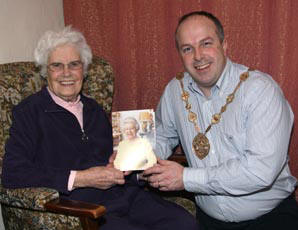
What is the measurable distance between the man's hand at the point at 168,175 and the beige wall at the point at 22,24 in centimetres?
113

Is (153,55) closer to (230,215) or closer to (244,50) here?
(244,50)

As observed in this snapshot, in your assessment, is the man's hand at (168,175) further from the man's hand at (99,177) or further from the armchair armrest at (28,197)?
the armchair armrest at (28,197)

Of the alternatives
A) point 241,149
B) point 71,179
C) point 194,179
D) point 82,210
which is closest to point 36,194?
point 71,179

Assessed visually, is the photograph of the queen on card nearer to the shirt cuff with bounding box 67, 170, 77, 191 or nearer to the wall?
the shirt cuff with bounding box 67, 170, 77, 191

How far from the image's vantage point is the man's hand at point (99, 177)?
1.75 metres

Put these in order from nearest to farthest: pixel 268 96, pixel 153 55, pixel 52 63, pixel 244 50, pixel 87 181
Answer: pixel 268 96
pixel 87 181
pixel 52 63
pixel 244 50
pixel 153 55

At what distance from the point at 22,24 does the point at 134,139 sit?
1.09 m

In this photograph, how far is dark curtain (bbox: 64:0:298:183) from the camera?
2109 millimetres

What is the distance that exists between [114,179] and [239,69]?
806 millimetres

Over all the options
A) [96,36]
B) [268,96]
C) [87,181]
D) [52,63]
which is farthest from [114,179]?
[96,36]

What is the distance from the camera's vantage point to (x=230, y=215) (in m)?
1.74

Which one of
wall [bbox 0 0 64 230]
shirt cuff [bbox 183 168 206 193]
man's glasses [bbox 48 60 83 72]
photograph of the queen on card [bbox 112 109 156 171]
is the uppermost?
wall [bbox 0 0 64 230]

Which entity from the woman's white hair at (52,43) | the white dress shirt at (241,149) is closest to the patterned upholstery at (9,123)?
the woman's white hair at (52,43)

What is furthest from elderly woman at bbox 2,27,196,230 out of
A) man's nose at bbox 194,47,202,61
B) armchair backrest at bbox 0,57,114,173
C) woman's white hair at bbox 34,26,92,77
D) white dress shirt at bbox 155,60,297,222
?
man's nose at bbox 194,47,202,61
